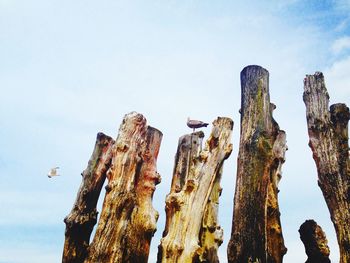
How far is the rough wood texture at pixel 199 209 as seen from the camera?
17.4 feet

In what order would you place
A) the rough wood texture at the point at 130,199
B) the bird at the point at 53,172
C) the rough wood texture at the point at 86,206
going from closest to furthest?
the rough wood texture at the point at 130,199 → the rough wood texture at the point at 86,206 → the bird at the point at 53,172

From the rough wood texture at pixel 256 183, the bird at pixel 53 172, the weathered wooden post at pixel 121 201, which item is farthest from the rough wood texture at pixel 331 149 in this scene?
the bird at pixel 53 172

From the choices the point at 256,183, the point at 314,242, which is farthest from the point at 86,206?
the point at 314,242

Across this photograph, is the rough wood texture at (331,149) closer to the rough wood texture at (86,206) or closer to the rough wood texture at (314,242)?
the rough wood texture at (314,242)

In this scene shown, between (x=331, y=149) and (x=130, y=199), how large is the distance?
3.12m

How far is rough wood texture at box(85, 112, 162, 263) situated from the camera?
5.68m

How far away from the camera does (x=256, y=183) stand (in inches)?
208

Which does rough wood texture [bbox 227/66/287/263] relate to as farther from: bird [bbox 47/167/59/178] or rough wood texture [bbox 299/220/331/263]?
bird [bbox 47/167/59/178]

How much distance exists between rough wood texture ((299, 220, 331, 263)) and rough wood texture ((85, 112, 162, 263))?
2.44 meters

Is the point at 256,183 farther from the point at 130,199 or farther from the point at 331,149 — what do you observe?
the point at 130,199

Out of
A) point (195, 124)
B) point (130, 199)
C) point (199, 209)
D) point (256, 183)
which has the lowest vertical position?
point (199, 209)

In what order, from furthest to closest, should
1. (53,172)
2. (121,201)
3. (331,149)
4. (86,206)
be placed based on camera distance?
(53,172) → (86,206) → (121,201) → (331,149)

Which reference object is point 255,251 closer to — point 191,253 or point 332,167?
point 191,253

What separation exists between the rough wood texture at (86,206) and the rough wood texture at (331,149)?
4.02 meters
